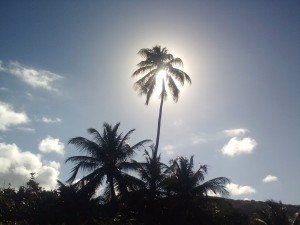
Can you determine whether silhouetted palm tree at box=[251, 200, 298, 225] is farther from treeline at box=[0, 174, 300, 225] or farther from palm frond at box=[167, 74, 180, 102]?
palm frond at box=[167, 74, 180, 102]

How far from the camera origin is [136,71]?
33.2m

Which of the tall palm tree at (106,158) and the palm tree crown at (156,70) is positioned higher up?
the palm tree crown at (156,70)

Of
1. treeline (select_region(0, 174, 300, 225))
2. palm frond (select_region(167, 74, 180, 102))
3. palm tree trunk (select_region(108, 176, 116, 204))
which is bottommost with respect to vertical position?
treeline (select_region(0, 174, 300, 225))

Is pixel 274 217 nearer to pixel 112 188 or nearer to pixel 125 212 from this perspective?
pixel 125 212

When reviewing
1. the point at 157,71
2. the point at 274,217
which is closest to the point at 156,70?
the point at 157,71

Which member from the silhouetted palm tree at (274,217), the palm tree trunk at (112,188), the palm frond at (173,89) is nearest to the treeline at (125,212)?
the silhouetted palm tree at (274,217)

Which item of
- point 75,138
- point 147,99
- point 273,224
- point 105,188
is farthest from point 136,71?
point 273,224

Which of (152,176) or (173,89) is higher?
(173,89)

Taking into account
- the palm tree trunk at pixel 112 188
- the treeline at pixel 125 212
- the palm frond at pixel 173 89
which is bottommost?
the treeline at pixel 125 212

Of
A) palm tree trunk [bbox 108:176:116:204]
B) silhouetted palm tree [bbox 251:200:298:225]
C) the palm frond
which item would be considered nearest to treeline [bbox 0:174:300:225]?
silhouetted palm tree [bbox 251:200:298:225]

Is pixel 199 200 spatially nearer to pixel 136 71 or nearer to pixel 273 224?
pixel 273 224

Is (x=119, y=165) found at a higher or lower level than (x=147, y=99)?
lower

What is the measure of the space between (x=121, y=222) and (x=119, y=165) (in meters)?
8.39

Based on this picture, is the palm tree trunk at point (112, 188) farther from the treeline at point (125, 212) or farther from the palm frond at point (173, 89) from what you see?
the palm frond at point (173, 89)
